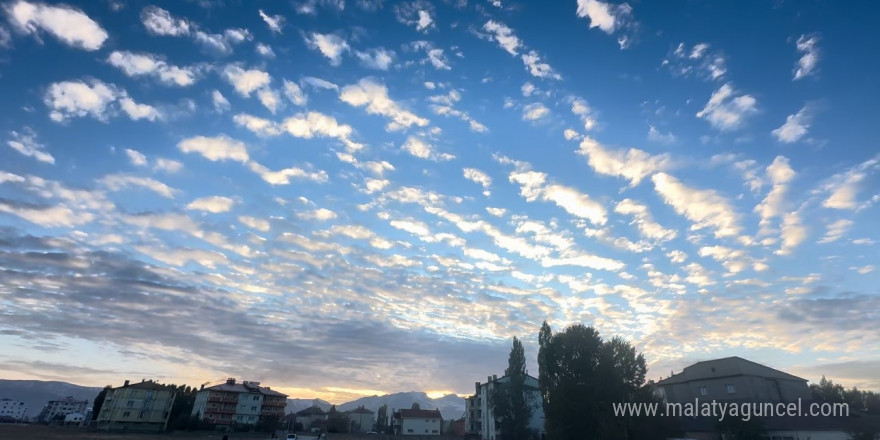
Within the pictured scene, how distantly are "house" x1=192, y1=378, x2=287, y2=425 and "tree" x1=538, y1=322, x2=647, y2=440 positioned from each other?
84686mm

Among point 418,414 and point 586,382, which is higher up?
point 586,382

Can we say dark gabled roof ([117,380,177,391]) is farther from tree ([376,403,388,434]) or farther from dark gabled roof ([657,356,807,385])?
dark gabled roof ([657,356,807,385])

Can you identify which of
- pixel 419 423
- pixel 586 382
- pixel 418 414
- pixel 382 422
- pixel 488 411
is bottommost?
pixel 382 422

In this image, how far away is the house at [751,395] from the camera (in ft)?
172

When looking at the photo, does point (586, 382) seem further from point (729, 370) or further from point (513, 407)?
point (729, 370)

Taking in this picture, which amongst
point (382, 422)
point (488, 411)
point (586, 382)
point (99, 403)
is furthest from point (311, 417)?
point (586, 382)

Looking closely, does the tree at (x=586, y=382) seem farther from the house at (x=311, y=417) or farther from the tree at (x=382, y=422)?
the tree at (x=382, y=422)

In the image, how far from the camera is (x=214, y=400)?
11525cm

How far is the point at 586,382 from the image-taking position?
55.5m

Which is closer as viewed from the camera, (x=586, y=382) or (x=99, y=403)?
(x=586, y=382)

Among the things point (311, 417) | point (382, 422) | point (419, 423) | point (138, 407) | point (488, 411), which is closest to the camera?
point (488, 411)

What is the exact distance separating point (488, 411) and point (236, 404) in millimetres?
68992

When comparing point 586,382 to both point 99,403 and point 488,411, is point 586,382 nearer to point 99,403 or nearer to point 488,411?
point 488,411

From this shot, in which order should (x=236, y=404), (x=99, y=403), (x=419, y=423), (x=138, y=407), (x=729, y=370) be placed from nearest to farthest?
(x=729, y=370) < (x=138, y=407) < (x=236, y=404) < (x=99, y=403) < (x=419, y=423)
